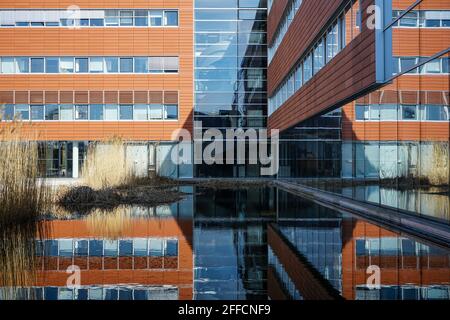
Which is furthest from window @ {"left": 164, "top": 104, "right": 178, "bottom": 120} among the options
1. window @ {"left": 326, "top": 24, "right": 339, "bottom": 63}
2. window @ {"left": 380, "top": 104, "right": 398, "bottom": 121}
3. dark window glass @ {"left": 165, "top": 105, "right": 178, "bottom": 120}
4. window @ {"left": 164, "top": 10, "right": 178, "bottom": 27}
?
window @ {"left": 380, "top": 104, "right": 398, "bottom": 121}

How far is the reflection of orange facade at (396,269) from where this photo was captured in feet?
16.1

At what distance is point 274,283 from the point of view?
490 centimetres

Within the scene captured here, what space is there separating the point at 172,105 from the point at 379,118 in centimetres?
2064

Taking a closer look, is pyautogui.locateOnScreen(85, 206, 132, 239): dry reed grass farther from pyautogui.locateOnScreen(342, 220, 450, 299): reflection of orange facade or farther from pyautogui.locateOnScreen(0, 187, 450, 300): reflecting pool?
pyautogui.locateOnScreen(342, 220, 450, 299): reflection of orange facade

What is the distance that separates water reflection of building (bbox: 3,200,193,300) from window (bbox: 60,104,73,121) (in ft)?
69.7

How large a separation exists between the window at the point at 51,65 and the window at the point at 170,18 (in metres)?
6.81

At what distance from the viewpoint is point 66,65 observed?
97.9 ft

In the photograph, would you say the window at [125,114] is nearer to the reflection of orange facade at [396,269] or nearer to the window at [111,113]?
the window at [111,113]

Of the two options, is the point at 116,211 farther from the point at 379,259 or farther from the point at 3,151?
the point at 379,259

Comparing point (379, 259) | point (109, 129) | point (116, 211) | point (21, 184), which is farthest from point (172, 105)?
point (379, 259)

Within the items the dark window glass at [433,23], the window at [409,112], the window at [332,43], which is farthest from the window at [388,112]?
the window at [332,43]

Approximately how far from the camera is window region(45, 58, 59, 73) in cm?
2984

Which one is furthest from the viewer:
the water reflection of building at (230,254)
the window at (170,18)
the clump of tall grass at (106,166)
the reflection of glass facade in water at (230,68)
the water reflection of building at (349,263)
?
the reflection of glass facade in water at (230,68)

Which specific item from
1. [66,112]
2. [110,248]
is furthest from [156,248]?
[66,112]
